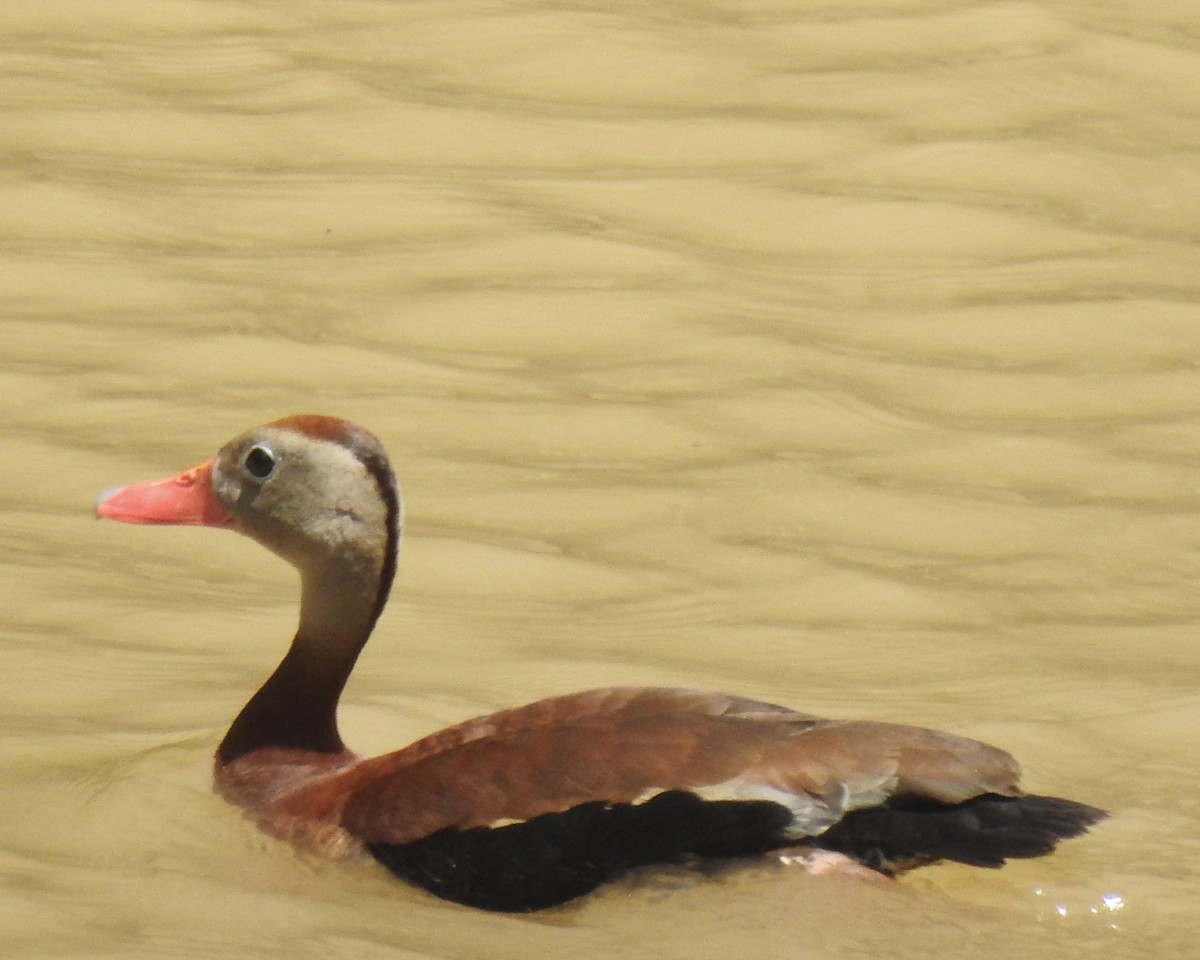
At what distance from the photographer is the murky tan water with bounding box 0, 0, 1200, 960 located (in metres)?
4.39

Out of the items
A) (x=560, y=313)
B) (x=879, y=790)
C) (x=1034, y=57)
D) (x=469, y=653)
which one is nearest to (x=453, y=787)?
(x=879, y=790)

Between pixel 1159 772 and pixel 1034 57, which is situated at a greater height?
pixel 1034 57

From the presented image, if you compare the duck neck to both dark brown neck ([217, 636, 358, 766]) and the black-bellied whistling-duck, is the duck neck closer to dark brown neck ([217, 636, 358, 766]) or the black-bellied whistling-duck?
dark brown neck ([217, 636, 358, 766])

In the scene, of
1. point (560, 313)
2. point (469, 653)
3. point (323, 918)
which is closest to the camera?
point (323, 918)

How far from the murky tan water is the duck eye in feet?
1.80

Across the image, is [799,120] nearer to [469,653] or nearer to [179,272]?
[179,272]

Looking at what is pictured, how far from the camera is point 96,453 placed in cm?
645

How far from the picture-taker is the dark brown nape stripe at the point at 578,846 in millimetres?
4082

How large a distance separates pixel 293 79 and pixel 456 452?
2.86 metres

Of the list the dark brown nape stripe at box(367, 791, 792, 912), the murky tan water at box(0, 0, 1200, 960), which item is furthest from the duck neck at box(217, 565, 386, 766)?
the dark brown nape stripe at box(367, 791, 792, 912)

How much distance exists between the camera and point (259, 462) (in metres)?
4.87

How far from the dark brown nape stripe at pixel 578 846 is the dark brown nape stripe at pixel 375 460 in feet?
2.26

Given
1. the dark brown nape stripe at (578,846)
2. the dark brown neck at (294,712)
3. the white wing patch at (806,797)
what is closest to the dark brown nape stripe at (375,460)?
the dark brown neck at (294,712)

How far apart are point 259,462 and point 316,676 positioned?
424mm
